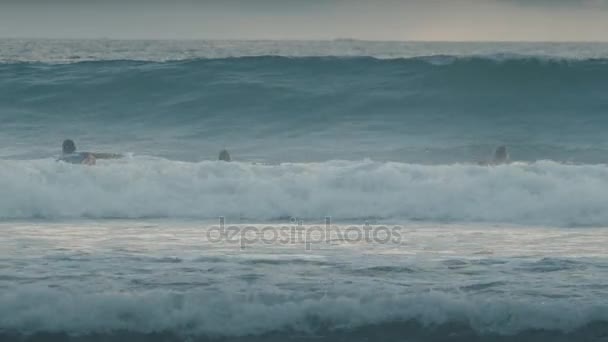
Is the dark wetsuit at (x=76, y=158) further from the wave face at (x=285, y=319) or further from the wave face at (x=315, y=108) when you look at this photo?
the wave face at (x=285, y=319)

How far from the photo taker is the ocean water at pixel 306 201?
290 inches

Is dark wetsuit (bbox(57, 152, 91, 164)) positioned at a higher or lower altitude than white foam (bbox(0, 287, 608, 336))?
higher

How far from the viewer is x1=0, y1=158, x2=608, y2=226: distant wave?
12.6 meters

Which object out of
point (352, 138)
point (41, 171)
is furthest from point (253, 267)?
point (352, 138)

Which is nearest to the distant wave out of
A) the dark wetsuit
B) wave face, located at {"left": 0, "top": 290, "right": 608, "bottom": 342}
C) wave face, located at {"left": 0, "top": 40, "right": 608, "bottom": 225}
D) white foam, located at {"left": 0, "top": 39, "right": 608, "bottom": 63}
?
wave face, located at {"left": 0, "top": 40, "right": 608, "bottom": 225}

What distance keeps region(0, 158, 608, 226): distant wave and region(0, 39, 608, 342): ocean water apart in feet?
0.11

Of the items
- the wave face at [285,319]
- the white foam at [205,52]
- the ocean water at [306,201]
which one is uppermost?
the white foam at [205,52]

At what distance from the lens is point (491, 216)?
12492 mm

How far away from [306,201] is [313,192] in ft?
0.72

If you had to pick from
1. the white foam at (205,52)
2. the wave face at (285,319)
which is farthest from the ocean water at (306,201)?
the white foam at (205,52)

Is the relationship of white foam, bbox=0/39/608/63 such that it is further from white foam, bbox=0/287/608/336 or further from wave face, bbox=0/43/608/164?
white foam, bbox=0/287/608/336

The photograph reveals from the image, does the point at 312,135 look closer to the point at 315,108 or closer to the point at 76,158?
the point at 315,108

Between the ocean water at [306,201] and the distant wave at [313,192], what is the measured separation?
3cm

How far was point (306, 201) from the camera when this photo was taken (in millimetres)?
13008
